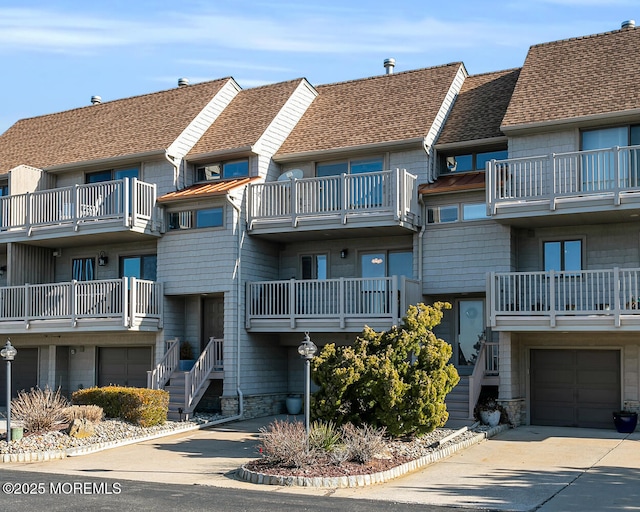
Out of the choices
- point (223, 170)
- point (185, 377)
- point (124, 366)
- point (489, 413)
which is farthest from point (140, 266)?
point (489, 413)

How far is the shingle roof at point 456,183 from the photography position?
2286 cm

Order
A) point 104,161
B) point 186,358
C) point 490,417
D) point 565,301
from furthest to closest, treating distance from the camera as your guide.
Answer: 1. point 104,161
2. point 186,358
3. point 490,417
4. point 565,301

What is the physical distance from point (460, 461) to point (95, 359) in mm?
15280

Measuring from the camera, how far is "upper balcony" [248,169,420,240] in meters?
22.9

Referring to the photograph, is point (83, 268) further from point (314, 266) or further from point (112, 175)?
point (314, 266)

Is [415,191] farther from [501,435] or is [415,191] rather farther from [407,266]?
[501,435]

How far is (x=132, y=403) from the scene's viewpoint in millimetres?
21406

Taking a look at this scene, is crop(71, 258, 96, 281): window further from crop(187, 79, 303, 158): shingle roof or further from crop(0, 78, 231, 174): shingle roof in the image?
crop(187, 79, 303, 158): shingle roof

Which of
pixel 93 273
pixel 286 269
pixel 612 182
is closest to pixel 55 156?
pixel 93 273

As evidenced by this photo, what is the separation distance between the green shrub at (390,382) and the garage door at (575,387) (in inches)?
200

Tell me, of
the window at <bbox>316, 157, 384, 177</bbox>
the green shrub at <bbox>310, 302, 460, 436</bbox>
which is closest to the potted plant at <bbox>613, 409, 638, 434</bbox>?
the green shrub at <bbox>310, 302, 460, 436</bbox>

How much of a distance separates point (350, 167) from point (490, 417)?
28.8ft

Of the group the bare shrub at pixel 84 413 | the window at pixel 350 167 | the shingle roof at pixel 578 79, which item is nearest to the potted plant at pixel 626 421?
the shingle roof at pixel 578 79

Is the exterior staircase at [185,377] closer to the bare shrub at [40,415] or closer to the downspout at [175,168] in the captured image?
the bare shrub at [40,415]
